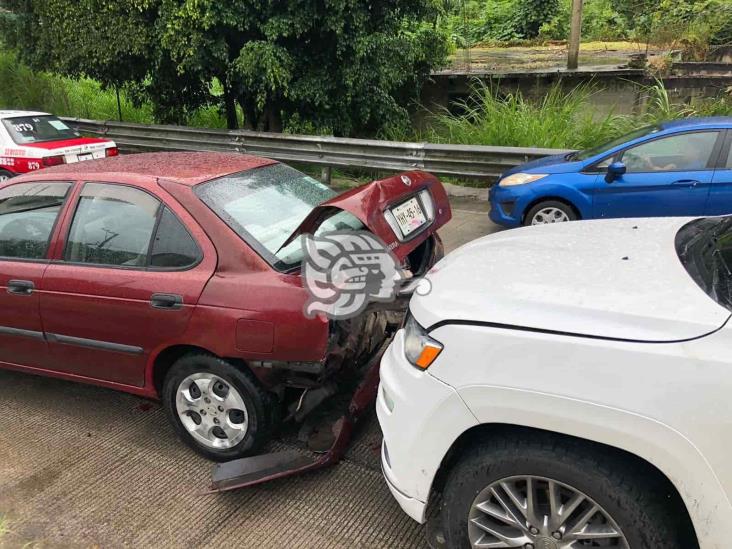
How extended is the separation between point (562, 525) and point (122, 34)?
8546 mm

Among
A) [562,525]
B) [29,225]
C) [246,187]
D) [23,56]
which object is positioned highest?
[23,56]

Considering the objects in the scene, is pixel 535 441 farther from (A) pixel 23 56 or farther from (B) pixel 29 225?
(A) pixel 23 56

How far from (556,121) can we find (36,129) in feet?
25.1

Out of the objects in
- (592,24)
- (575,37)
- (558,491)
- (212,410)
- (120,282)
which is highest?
(592,24)

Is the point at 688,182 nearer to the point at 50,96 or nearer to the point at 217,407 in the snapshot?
the point at 217,407

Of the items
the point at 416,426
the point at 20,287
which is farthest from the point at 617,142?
the point at 20,287

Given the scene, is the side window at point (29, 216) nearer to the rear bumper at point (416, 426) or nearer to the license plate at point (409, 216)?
the license plate at point (409, 216)

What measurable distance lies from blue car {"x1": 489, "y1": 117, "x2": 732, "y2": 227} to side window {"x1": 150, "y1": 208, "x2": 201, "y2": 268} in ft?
13.7

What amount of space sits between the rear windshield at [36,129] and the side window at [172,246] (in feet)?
21.8

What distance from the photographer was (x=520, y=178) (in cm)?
623

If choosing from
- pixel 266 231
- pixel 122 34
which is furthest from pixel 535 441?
pixel 122 34

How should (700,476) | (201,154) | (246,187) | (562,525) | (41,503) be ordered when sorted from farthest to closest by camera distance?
(201,154) → (246,187) → (41,503) → (562,525) → (700,476)

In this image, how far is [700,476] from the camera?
5.49ft

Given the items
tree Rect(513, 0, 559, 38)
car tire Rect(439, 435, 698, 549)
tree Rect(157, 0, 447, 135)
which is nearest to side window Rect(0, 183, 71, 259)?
car tire Rect(439, 435, 698, 549)
